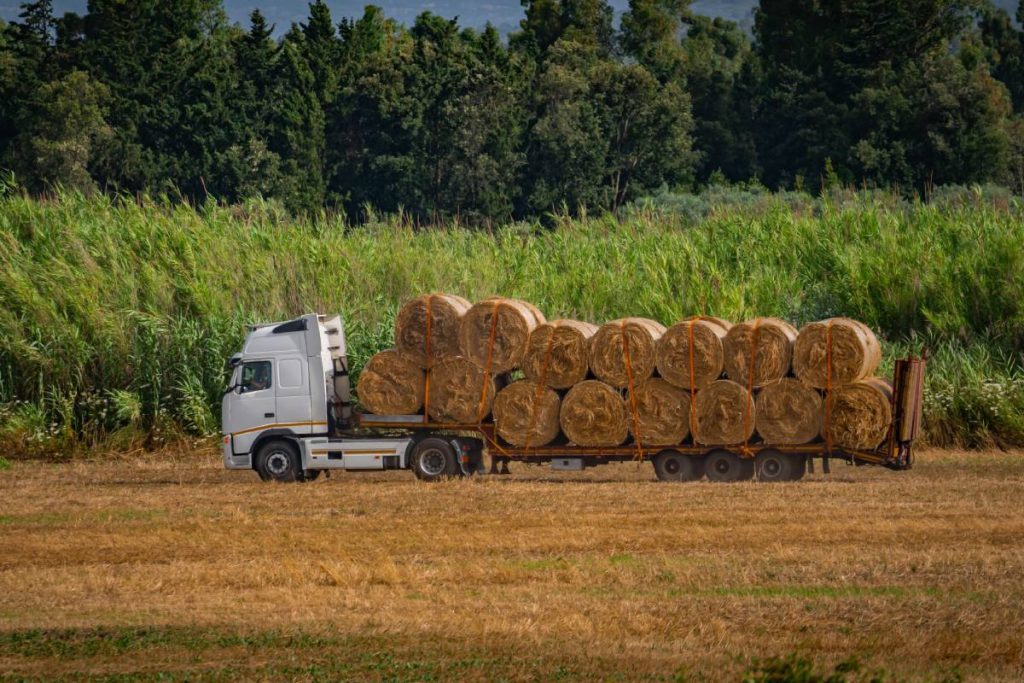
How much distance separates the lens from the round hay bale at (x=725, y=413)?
62.1ft

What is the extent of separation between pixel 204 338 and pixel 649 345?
8.54 metres

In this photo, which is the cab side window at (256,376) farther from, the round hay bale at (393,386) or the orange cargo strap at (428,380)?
the orange cargo strap at (428,380)

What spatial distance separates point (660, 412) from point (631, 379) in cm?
56

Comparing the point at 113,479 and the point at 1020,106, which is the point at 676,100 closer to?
the point at 1020,106

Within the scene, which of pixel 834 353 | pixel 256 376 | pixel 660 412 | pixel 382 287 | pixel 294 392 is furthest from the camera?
pixel 382 287

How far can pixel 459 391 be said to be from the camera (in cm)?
1989

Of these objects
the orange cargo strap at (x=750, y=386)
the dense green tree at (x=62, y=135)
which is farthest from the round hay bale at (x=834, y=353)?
the dense green tree at (x=62, y=135)

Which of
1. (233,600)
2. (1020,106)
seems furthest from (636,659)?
(1020,106)

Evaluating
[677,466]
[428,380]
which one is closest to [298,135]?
[428,380]

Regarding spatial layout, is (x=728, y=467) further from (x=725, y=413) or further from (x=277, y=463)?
(x=277, y=463)

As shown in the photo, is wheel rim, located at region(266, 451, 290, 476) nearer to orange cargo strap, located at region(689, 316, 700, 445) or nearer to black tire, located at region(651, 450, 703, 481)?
black tire, located at region(651, 450, 703, 481)

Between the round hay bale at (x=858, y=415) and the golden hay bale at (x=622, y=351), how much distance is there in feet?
7.53

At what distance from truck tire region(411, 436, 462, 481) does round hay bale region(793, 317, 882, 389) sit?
183 inches

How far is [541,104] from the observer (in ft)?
Result: 184
